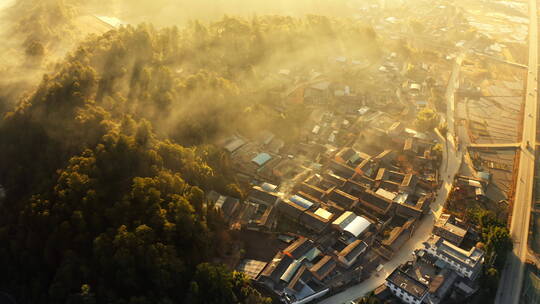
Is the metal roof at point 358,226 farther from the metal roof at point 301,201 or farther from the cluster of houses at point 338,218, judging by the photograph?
the metal roof at point 301,201

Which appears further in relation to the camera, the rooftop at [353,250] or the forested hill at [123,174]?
the rooftop at [353,250]

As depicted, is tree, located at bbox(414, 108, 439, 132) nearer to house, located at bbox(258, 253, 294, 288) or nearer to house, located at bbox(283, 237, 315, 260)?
house, located at bbox(283, 237, 315, 260)

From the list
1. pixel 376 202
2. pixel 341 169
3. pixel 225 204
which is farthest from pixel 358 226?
pixel 225 204

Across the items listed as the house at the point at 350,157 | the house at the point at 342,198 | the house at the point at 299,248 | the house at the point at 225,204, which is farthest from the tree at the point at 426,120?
the house at the point at 225,204

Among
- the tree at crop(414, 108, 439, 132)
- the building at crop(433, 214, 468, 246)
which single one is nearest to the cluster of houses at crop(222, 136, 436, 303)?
the building at crop(433, 214, 468, 246)

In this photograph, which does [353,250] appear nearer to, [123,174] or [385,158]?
[385,158]
